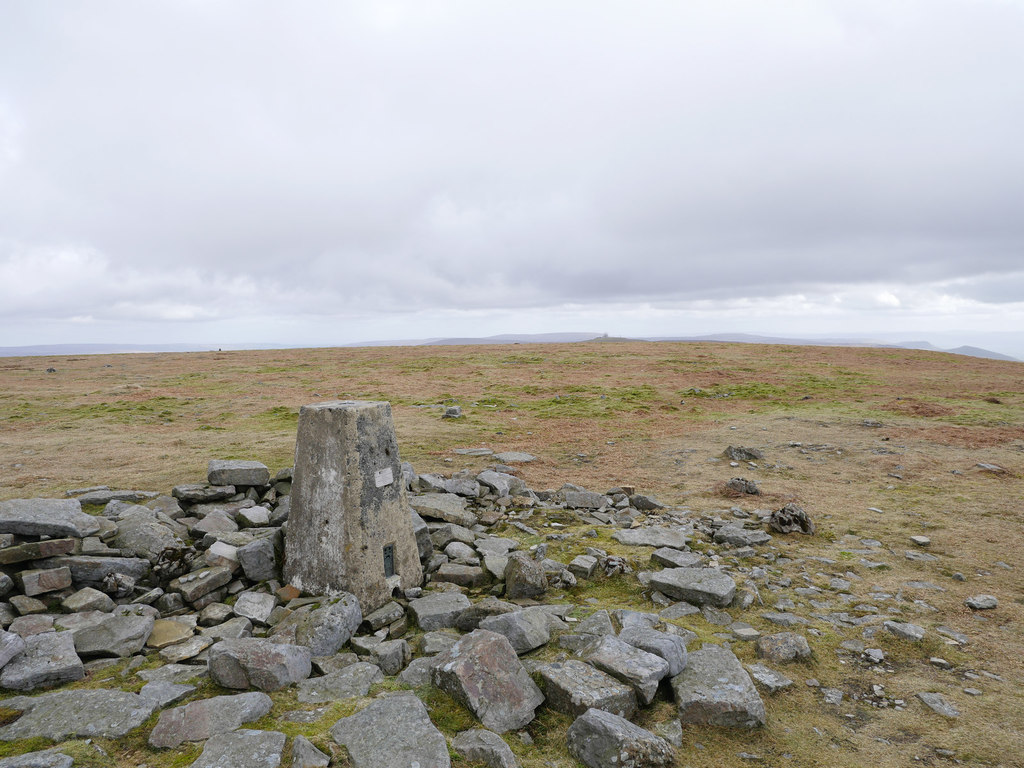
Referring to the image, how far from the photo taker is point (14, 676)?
4.60 m

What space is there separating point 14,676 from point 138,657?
872mm

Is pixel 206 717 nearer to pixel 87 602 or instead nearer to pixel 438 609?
pixel 438 609

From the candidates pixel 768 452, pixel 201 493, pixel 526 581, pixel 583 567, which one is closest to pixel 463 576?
pixel 526 581

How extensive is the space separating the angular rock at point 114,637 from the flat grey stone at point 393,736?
8.64ft

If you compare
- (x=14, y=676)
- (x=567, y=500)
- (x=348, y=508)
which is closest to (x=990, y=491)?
(x=567, y=500)

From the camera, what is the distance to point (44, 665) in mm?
4742

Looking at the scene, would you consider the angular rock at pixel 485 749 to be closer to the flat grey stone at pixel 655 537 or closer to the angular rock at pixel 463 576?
the angular rock at pixel 463 576

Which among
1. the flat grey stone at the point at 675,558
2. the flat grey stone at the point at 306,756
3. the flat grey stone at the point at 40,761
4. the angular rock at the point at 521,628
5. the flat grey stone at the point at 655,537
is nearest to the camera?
the flat grey stone at the point at 40,761

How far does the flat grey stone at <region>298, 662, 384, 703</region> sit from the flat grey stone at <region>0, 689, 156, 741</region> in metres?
1.15

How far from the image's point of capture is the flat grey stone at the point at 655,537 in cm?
812

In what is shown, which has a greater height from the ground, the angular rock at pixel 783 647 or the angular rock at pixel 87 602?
the angular rock at pixel 87 602

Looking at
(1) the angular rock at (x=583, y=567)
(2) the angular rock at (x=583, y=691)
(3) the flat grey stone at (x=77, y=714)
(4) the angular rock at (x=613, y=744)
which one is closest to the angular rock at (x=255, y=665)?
(3) the flat grey stone at (x=77, y=714)

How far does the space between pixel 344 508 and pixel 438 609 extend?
151 centimetres

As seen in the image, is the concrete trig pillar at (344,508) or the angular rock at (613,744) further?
the concrete trig pillar at (344,508)
